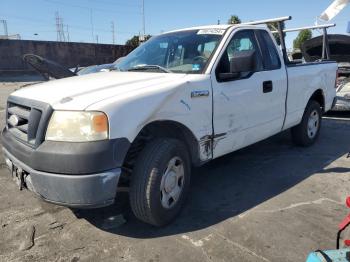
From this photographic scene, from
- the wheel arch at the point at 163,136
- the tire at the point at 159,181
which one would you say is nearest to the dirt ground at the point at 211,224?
the tire at the point at 159,181

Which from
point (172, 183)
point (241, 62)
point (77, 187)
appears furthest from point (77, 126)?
point (241, 62)

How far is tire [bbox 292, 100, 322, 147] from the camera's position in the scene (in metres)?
5.75

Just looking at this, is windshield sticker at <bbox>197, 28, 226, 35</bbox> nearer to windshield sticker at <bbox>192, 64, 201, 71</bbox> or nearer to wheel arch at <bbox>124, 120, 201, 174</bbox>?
windshield sticker at <bbox>192, 64, 201, 71</bbox>

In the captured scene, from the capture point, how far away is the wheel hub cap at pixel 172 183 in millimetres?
3273

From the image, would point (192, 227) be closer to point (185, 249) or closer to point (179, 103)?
point (185, 249)

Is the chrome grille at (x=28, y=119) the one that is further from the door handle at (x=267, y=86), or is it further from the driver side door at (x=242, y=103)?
the door handle at (x=267, y=86)

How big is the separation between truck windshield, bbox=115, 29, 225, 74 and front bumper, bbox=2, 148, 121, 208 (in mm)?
1475

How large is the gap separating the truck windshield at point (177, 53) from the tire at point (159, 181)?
2.94 feet

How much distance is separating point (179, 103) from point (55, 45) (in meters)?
30.7

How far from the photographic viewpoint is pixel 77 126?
277cm

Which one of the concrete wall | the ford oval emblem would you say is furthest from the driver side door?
the concrete wall

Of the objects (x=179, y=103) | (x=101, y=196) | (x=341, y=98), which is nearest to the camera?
(x=101, y=196)

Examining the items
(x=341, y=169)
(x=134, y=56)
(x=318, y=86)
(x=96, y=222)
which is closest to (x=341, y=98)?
(x=318, y=86)

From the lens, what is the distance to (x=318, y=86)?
19.3 ft
